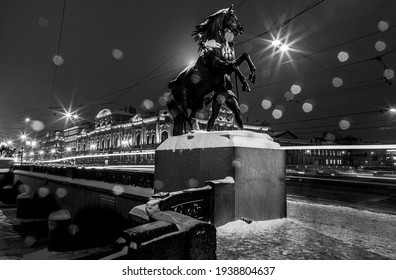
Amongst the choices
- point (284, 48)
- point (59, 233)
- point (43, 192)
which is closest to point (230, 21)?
point (284, 48)

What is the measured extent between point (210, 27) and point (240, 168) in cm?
336

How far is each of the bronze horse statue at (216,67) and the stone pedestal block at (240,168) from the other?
2.98ft

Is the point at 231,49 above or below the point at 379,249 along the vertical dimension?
above

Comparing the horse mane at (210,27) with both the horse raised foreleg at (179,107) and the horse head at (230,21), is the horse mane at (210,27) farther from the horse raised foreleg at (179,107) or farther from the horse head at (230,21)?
the horse raised foreleg at (179,107)

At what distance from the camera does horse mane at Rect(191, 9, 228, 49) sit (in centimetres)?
543

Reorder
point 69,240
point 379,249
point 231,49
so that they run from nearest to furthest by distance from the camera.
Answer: point 379,249 < point 231,49 < point 69,240

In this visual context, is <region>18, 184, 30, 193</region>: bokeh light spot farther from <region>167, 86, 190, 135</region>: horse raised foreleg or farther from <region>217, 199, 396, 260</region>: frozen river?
<region>217, 199, 396, 260</region>: frozen river

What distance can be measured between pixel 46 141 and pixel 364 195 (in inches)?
5342

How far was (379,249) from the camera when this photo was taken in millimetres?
3393

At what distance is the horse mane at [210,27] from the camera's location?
543 centimetres

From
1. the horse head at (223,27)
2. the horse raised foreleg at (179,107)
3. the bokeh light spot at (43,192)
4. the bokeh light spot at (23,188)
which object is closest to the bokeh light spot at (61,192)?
the bokeh light spot at (43,192)

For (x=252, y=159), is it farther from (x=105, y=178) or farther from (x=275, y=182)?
(x=105, y=178)

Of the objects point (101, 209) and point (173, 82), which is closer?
point (173, 82)

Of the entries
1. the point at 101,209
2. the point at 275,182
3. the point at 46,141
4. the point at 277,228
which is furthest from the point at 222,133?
the point at 46,141
